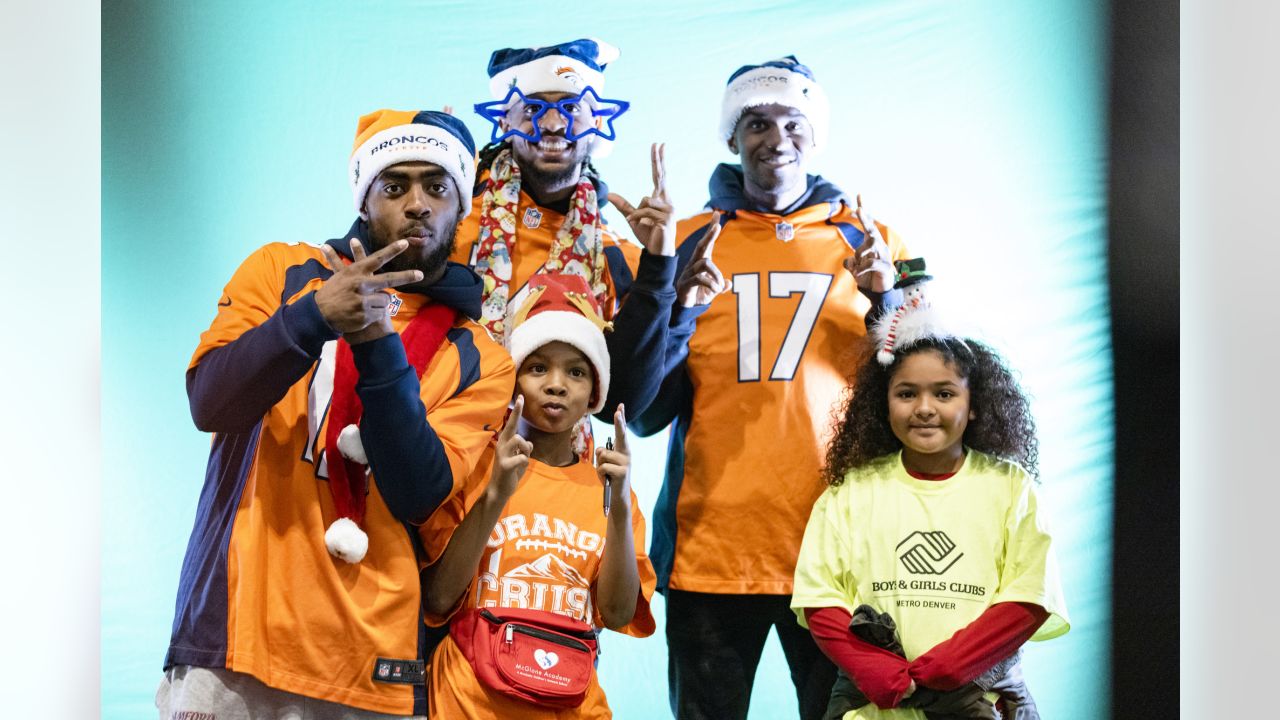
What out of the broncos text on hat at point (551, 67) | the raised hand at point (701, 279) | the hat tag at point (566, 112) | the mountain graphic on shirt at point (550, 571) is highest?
the broncos text on hat at point (551, 67)

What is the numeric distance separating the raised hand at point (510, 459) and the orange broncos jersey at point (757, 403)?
46 cm

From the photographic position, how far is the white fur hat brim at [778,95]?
9.30 feet

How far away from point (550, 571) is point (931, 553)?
0.76m

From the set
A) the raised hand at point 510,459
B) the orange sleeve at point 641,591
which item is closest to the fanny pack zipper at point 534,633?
the orange sleeve at point 641,591

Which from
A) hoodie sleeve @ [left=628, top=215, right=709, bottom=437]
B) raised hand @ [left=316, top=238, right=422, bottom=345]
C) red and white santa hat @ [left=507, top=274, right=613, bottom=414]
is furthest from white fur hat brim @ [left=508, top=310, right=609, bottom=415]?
raised hand @ [left=316, top=238, right=422, bottom=345]

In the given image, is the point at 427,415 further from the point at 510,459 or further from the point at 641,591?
the point at 641,591

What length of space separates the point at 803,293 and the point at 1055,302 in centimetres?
60

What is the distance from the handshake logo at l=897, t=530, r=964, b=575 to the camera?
8.54 ft

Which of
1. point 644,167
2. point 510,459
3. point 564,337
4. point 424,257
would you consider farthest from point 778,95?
point 510,459

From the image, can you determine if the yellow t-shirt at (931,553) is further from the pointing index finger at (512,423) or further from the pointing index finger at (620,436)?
the pointing index finger at (512,423)

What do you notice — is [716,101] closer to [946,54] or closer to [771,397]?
[946,54]

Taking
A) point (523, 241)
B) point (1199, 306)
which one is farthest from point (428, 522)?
point (1199, 306)

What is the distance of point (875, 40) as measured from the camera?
3.04 meters

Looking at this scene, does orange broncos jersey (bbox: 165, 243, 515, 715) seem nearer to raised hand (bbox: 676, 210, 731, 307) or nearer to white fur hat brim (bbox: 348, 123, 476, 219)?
white fur hat brim (bbox: 348, 123, 476, 219)
